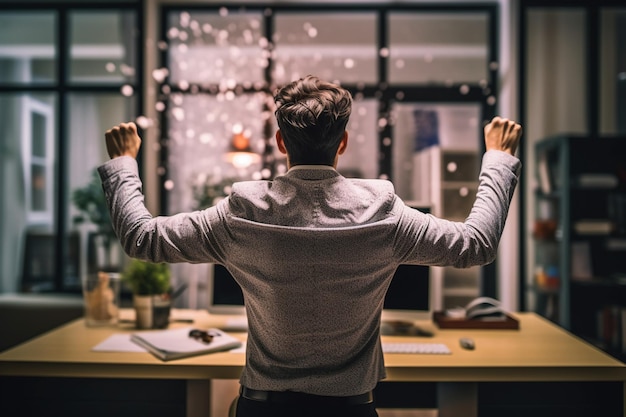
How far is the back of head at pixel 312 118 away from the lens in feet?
3.56

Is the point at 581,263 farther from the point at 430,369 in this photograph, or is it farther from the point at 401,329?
the point at 430,369

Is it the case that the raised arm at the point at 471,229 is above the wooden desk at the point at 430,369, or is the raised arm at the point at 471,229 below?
above

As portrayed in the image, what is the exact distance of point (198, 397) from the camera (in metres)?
1.71

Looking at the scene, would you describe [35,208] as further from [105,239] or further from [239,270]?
[239,270]

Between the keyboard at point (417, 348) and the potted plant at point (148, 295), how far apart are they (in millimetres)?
847

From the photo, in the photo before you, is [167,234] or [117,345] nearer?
[167,234]

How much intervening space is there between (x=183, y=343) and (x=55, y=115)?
3.51m

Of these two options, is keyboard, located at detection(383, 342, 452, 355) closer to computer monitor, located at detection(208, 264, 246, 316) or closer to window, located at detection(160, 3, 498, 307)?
computer monitor, located at detection(208, 264, 246, 316)

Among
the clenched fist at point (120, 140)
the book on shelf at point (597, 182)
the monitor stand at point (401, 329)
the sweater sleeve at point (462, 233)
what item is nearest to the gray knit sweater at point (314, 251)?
the sweater sleeve at point (462, 233)

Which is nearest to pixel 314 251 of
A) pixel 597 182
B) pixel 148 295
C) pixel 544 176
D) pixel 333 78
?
pixel 148 295

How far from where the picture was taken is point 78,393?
178cm

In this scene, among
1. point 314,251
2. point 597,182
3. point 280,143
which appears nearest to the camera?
point 314,251

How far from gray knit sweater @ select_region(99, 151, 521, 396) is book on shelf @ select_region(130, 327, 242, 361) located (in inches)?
25.1

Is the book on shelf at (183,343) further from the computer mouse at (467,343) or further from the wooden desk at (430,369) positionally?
the computer mouse at (467,343)
